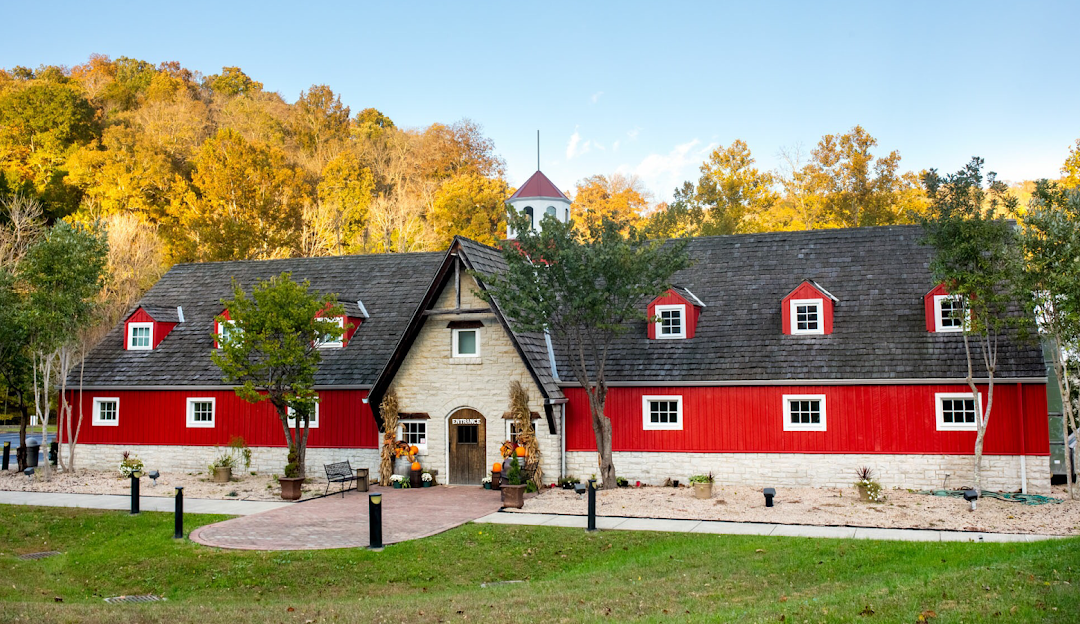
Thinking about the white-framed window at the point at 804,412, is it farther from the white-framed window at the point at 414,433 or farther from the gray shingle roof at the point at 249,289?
the gray shingle roof at the point at 249,289

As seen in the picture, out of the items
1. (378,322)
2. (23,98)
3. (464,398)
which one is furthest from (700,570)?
(23,98)

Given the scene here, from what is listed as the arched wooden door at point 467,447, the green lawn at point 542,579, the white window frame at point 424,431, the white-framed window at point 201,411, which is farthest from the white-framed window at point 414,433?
the white-framed window at point 201,411

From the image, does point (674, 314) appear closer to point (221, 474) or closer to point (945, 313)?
point (945, 313)

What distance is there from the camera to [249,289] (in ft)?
101

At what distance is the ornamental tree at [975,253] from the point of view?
1992 centimetres

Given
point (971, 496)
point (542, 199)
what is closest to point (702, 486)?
point (971, 496)

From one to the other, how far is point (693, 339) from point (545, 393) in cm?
479

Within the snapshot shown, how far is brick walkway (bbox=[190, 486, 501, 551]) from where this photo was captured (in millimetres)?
17000

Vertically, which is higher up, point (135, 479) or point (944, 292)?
point (944, 292)

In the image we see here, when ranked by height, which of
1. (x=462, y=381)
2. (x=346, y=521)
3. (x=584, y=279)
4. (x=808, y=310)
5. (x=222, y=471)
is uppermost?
(x=584, y=279)

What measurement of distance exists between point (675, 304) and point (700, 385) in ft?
8.78

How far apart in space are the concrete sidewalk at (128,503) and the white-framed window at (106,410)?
4.94 m

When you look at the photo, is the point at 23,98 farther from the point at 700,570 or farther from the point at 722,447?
the point at 700,570

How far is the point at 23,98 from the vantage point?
2350 inches
